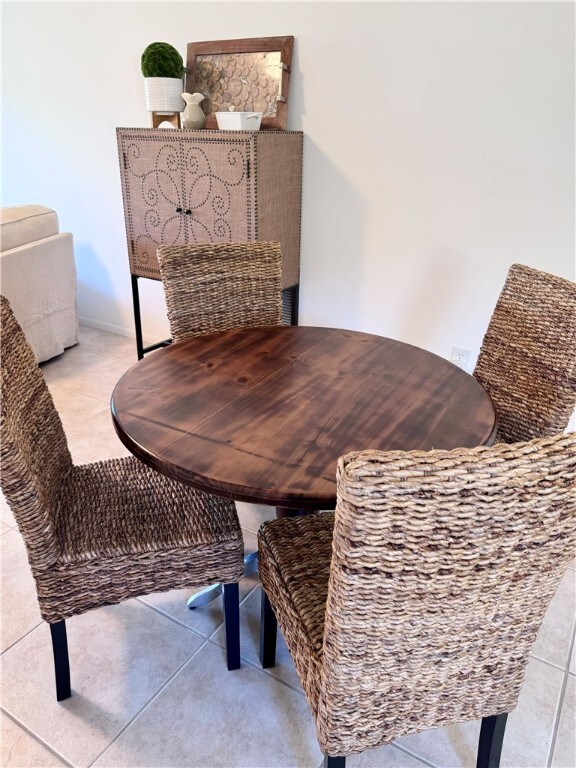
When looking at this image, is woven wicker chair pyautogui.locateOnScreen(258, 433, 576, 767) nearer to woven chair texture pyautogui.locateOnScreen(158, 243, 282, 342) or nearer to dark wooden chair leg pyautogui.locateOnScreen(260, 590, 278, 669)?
dark wooden chair leg pyautogui.locateOnScreen(260, 590, 278, 669)

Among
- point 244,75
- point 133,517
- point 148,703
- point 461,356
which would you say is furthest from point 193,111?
point 148,703

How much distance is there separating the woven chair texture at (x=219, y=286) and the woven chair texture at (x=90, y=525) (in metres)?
0.58

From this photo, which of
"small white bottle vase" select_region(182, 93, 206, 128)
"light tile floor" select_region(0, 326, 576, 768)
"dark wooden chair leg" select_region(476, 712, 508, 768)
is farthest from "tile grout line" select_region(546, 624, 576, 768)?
"small white bottle vase" select_region(182, 93, 206, 128)

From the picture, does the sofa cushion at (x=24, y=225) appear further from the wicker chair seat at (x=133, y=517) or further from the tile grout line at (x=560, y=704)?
the tile grout line at (x=560, y=704)

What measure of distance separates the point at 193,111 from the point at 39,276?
125cm

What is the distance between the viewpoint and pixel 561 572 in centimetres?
82

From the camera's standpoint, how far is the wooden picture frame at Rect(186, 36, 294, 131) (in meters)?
2.43

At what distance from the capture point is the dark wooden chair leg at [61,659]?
128 cm

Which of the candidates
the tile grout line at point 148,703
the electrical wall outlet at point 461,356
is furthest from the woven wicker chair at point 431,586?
the electrical wall outlet at point 461,356

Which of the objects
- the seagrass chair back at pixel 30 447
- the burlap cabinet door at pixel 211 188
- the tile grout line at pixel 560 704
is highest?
the burlap cabinet door at pixel 211 188

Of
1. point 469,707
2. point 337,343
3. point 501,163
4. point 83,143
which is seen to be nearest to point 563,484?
point 469,707

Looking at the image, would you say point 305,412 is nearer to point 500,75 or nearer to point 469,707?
point 469,707

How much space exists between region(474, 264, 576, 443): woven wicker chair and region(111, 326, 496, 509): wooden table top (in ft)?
0.79

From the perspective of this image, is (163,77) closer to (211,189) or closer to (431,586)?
(211,189)
